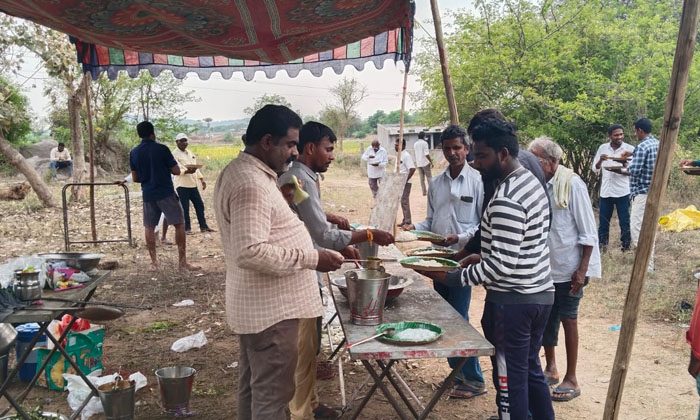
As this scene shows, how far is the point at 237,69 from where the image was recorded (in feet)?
20.6

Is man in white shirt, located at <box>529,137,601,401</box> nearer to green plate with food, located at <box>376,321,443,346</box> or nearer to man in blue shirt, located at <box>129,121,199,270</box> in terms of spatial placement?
green plate with food, located at <box>376,321,443,346</box>

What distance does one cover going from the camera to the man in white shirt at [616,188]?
7.87m

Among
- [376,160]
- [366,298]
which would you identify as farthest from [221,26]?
[376,160]

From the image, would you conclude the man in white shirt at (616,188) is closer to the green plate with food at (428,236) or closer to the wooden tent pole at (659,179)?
the green plate with food at (428,236)

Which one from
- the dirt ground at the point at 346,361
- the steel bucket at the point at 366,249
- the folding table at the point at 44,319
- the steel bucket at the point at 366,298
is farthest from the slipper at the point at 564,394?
the folding table at the point at 44,319

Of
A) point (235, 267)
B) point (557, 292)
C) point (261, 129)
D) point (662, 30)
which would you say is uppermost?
point (662, 30)

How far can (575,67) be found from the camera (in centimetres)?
1162

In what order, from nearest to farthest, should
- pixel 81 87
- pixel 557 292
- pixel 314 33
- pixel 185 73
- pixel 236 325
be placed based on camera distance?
1. pixel 236 325
2. pixel 557 292
3. pixel 314 33
4. pixel 185 73
5. pixel 81 87

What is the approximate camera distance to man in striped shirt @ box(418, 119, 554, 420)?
2.66 meters

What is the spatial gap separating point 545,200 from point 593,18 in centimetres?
1059

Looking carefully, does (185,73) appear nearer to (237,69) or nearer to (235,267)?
(237,69)

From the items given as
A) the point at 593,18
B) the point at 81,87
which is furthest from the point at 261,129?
the point at 81,87

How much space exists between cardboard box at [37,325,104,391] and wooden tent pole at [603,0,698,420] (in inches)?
145

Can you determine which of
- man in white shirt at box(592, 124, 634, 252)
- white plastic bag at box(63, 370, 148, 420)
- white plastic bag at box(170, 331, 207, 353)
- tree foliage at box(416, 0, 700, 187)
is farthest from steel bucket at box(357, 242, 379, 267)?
tree foliage at box(416, 0, 700, 187)
